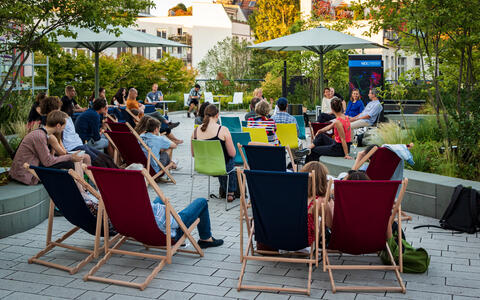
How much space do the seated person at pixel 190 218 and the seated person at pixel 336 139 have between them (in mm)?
3593

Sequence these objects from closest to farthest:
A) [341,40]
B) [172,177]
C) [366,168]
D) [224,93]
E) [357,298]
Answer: [357,298] < [366,168] < [172,177] < [341,40] < [224,93]

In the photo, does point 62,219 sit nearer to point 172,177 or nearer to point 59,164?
point 59,164

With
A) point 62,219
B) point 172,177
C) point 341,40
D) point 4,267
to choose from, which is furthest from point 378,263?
point 341,40

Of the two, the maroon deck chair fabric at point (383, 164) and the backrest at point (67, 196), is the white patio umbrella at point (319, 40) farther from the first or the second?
the backrest at point (67, 196)

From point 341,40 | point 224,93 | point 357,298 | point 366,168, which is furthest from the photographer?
point 224,93

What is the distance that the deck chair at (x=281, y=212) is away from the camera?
187 inches

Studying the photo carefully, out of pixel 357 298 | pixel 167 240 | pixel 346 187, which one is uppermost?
pixel 346 187

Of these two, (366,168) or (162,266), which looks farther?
(366,168)

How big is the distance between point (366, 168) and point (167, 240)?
2992 millimetres

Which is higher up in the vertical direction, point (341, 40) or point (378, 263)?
point (341, 40)

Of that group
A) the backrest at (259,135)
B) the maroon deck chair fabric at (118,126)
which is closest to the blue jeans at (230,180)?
the backrest at (259,135)

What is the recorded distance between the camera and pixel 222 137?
27.0 feet

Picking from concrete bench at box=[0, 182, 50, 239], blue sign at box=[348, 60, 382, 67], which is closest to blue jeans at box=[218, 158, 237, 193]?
concrete bench at box=[0, 182, 50, 239]

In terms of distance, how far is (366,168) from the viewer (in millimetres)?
7148
